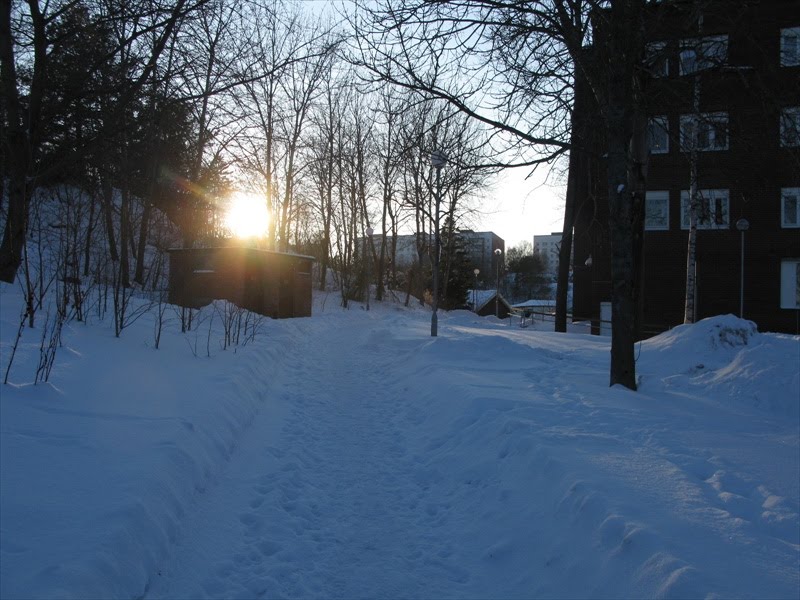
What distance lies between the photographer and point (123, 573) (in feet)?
9.89

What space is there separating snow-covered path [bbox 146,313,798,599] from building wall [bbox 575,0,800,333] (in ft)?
15.6

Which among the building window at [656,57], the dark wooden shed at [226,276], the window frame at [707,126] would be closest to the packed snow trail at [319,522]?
the building window at [656,57]

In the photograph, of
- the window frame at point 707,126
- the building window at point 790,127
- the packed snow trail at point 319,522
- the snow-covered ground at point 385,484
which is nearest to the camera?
the snow-covered ground at point 385,484

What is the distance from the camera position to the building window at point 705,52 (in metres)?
8.16

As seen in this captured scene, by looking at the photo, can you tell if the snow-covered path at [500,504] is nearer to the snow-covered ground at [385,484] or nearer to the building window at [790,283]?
the snow-covered ground at [385,484]

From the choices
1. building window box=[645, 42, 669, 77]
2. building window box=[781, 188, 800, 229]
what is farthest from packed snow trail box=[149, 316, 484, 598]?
building window box=[781, 188, 800, 229]

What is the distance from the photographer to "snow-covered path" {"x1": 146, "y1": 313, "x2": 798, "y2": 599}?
3234 millimetres

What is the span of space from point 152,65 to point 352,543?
9029mm

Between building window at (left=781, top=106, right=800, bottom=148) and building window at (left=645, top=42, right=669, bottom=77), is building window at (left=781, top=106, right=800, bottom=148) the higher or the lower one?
the lower one

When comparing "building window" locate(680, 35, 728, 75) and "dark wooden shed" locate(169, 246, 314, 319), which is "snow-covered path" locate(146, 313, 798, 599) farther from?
"dark wooden shed" locate(169, 246, 314, 319)

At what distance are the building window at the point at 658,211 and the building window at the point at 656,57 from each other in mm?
18109

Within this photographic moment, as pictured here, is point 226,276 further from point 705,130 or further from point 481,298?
point 481,298

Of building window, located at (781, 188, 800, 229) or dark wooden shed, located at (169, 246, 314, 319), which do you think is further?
building window, located at (781, 188, 800, 229)

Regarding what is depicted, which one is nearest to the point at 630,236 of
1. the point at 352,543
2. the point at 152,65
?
the point at 352,543
